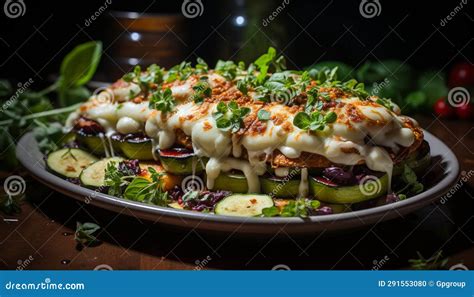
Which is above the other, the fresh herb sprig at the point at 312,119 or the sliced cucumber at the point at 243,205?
the fresh herb sprig at the point at 312,119

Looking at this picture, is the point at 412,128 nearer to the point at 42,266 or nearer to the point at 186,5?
the point at 186,5

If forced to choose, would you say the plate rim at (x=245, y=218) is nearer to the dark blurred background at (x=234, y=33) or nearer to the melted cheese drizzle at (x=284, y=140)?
the melted cheese drizzle at (x=284, y=140)

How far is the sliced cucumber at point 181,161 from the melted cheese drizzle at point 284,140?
0.14ft

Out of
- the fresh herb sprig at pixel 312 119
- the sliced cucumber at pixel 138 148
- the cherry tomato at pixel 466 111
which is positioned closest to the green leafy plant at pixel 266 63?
the fresh herb sprig at pixel 312 119

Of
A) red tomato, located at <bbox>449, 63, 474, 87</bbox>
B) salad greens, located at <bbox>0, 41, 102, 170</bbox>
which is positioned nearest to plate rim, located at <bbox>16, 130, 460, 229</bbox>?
salad greens, located at <bbox>0, 41, 102, 170</bbox>

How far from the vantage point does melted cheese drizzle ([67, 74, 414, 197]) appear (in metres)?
2.85

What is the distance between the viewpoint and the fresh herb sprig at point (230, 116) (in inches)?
117

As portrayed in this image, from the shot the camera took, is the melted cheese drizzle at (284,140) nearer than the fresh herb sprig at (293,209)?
No

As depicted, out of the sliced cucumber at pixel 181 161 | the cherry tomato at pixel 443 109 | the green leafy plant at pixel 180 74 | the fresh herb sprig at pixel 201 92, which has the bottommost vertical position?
the sliced cucumber at pixel 181 161

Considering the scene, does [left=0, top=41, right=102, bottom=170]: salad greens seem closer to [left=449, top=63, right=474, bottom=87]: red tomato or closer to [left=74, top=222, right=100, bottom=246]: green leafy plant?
[left=74, top=222, right=100, bottom=246]: green leafy plant

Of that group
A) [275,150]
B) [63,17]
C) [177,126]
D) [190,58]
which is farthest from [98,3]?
[275,150]

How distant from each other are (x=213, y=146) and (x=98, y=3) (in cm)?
321

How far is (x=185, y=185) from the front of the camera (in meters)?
3.15

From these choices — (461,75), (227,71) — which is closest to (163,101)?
(227,71)
